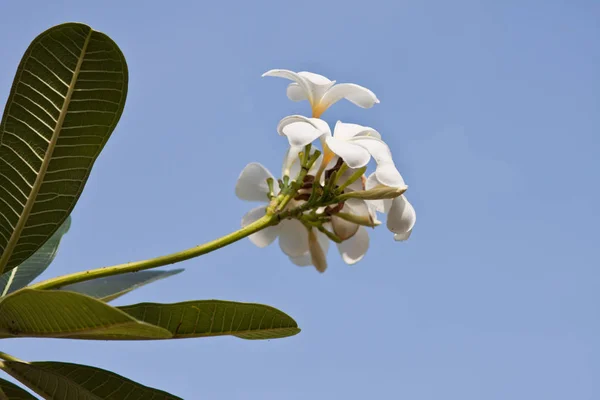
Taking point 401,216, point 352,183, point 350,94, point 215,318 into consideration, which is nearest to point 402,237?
point 401,216

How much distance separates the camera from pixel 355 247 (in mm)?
1390

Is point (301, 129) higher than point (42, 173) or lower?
higher

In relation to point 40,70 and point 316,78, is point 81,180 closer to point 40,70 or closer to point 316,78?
point 40,70

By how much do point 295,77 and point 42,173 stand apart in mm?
472

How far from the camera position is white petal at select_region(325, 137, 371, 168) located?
1.22m

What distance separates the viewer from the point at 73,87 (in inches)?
46.3

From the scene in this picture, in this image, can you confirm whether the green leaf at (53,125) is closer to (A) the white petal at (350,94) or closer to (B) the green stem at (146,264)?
(B) the green stem at (146,264)

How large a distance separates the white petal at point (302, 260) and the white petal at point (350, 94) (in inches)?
11.1

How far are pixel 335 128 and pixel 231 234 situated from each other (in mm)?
284

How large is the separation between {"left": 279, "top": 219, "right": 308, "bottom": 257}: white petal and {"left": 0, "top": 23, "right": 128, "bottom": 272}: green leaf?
14.1 inches

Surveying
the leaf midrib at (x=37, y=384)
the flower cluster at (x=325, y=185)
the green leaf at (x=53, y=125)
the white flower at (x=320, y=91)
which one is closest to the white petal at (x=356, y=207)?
the flower cluster at (x=325, y=185)

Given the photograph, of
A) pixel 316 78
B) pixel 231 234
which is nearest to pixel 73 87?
pixel 231 234

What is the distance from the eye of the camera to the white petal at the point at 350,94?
1392 millimetres

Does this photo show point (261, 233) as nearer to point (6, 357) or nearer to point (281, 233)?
point (281, 233)
